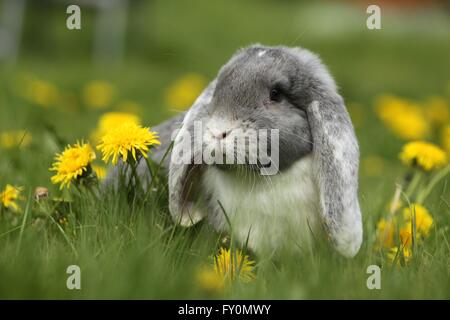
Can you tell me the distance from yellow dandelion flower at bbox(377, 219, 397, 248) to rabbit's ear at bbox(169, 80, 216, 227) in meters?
0.83

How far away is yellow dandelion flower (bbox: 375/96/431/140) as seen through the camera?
5848 millimetres

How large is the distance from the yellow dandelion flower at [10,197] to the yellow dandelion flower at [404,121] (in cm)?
340

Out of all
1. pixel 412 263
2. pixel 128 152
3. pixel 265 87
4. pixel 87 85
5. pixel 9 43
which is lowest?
pixel 412 263

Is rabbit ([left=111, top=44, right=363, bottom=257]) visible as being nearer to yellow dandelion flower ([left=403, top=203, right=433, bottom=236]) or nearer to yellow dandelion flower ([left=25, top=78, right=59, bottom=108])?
yellow dandelion flower ([left=403, top=203, right=433, bottom=236])

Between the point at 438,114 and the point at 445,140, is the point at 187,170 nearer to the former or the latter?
the point at 445,140

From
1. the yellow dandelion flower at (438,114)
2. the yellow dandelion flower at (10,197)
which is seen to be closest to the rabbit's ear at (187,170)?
the yellow dandelion flower at (10,197)

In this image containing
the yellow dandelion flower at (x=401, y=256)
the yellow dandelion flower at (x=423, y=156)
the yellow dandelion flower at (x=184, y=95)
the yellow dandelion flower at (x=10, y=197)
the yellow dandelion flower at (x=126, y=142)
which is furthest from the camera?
the yellow dandelion flower at (x=184, y=95)

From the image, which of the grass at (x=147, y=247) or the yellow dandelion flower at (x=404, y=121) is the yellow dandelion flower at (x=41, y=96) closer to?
the grass at (x=147, y=247)

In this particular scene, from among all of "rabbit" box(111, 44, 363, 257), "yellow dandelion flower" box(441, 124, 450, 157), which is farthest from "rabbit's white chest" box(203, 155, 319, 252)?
"yellow dandelion flower" box(441, 124, 450, 157)

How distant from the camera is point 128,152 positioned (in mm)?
3162

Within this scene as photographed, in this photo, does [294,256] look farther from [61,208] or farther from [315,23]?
[315,23]

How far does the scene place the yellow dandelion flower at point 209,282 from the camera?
2477mm
